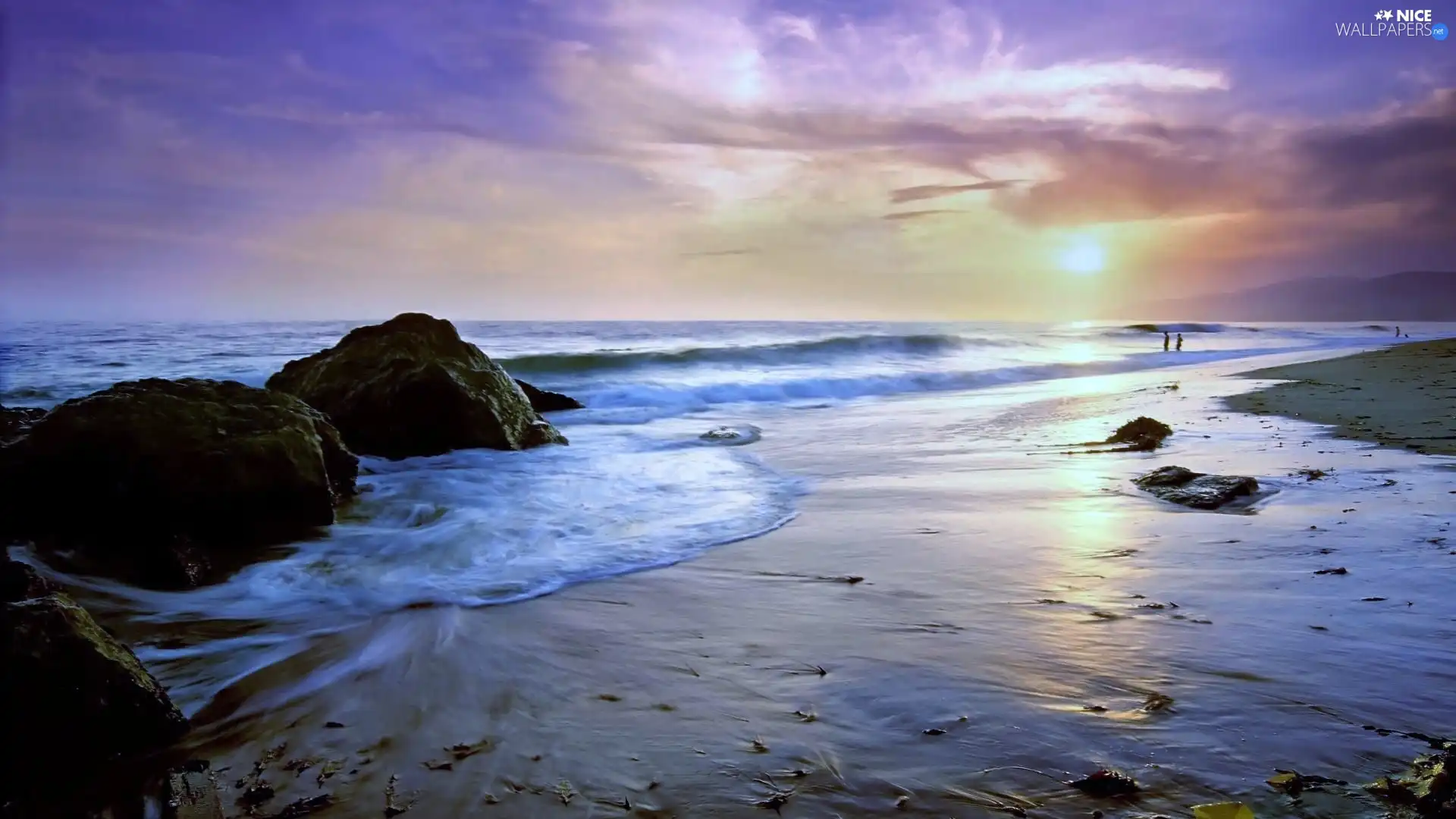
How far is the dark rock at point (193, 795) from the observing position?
72.1 inches

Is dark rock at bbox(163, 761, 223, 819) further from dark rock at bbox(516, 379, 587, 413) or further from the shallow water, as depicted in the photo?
dark rock at bbox(516, 379, 587, 413)

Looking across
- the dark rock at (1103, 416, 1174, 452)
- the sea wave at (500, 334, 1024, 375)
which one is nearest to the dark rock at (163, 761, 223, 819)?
the dark rock at (1103, 416, 1174, 452)

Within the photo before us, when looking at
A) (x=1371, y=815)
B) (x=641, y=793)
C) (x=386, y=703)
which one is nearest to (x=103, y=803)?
(x=386, y=703)

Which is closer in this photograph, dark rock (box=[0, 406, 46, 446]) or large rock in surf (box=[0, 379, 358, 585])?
large rock in surf (box=[0, 379, 358, 585])

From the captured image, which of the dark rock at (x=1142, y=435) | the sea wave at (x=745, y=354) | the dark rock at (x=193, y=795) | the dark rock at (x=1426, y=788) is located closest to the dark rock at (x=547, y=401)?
the sea wave at (x=745, y=354)

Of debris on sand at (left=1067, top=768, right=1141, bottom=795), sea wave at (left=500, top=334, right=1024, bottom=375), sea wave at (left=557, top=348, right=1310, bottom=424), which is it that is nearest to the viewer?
debris on sand at (left=1067, top=768, right=1141, bottom=795)

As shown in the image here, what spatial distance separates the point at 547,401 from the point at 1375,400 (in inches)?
436

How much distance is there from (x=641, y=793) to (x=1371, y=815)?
1496mm

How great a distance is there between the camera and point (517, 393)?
863cm

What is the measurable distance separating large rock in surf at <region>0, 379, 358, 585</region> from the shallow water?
307mm

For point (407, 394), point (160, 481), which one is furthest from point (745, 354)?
point (160, 481)

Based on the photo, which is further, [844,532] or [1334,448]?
[1334,448]

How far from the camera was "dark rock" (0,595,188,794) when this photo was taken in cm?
192

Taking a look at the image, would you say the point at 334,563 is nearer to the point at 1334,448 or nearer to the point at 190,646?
the point at 190,646
